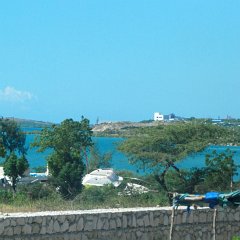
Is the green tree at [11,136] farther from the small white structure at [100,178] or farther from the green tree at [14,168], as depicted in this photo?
the green tree at [14,168]

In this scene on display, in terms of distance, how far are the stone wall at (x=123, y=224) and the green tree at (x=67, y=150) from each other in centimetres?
1459

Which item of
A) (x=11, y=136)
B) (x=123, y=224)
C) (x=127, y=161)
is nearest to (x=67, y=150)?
(x=127, y=161)

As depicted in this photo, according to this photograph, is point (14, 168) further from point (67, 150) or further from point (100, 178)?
point (100, 178)

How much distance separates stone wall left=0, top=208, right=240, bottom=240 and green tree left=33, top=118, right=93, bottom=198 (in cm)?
1459

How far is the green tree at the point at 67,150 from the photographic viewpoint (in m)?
38.0

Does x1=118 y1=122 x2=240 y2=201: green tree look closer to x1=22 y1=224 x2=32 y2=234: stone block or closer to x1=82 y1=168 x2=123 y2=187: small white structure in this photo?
x1=82 y1=168 x2=123 y2=187: small white structure

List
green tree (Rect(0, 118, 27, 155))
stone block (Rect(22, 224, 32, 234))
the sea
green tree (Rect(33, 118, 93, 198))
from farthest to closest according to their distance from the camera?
green tree (Rect(0, 118, 27, 155)) → green tree (Rect(33, 118, 93, 198)) → the sea → stone block (Rect(22, 224, 32, 234))

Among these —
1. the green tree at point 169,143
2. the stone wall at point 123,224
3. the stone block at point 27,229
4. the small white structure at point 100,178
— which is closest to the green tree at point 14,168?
the small white structure at point 100,178

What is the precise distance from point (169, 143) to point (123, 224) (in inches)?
806

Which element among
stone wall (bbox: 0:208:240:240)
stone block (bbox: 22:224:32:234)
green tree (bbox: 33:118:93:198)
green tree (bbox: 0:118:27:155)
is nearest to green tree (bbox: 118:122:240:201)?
green tree (bbox: 33:118:93:198)

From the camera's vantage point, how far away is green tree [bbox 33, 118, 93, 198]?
38.0m

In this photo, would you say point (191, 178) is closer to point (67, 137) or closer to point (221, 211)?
point (221, 211)

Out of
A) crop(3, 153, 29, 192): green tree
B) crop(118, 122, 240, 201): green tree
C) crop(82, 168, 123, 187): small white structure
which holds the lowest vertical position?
crop(82, 168, 123, 187): small white structure

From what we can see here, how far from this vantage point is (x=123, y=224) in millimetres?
14102
